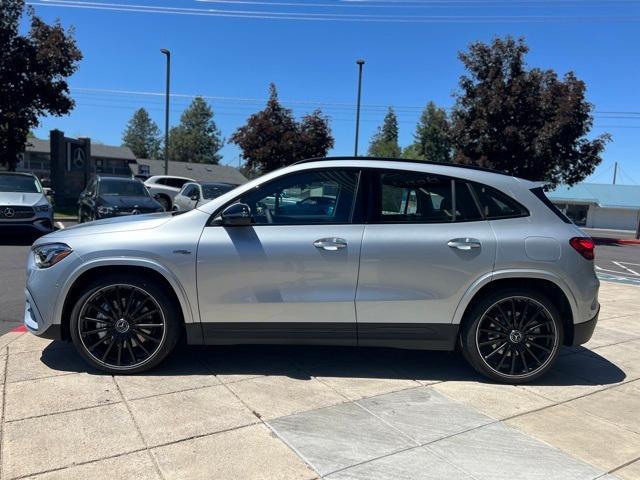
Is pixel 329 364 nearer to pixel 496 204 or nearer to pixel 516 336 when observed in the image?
pixel 516 336

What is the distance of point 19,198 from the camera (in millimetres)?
11602

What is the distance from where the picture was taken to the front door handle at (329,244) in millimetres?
4109

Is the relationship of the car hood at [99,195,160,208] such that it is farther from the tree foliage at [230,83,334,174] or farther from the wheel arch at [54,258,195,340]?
the tree foliage at [230,83,334,174]

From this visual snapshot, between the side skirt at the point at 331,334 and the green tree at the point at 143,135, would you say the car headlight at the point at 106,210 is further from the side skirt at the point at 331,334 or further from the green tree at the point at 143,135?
the green tree at the point at 143,135

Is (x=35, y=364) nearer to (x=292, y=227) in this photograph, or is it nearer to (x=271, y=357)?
(x=271, y=357)

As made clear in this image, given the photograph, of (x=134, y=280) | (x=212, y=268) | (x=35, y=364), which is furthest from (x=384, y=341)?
(x=35, y=364)

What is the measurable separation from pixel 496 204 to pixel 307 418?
7.58ft

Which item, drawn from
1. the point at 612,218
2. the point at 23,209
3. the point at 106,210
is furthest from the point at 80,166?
the point at 612,218

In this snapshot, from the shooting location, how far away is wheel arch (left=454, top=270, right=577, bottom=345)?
421 centimetres

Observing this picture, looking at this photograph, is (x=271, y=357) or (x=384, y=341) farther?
(x=271, y=357)

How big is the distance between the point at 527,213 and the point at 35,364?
428 centimetres

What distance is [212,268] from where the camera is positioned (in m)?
4.07

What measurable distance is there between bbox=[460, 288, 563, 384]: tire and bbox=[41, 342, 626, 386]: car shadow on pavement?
0.20 meters

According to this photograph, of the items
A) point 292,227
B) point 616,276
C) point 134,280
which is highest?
point 292,227
